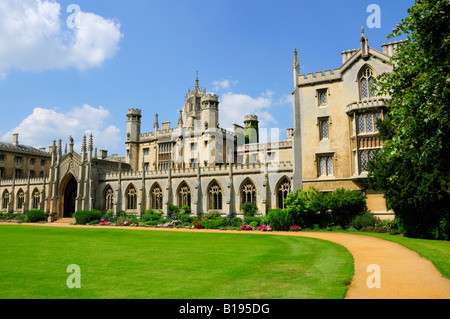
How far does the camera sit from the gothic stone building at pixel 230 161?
84.3 ft

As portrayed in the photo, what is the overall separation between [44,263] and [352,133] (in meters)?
22.9

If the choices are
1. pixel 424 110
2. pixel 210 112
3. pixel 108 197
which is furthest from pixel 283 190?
pixel 108 197

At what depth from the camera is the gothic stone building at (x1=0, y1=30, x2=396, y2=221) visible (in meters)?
25.7

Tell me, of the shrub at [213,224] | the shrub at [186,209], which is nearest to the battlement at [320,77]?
the shrub at [213,224]

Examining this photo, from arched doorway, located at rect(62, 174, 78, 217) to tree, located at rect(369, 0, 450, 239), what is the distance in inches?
1559

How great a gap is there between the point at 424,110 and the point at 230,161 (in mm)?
29916

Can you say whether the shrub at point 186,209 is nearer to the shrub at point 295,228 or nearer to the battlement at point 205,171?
the battlement at point 205,171

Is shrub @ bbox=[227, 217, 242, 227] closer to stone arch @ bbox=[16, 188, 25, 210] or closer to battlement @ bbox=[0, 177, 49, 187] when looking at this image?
battlement @ bbox=[0, 177, 49, 187]

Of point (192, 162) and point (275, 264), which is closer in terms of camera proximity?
point (275, 264)

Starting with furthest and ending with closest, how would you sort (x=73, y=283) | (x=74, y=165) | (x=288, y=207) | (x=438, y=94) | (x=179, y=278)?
(x=74, y=165) → (x=288, y=207) → (x=438, y=94) → (x=179, y=278) → (x=73, y=283)

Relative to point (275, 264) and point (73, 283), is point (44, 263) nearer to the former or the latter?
point (73, 283)

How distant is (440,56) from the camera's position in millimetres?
9281

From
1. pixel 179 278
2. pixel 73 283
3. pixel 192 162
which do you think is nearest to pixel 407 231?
pixel 179 278

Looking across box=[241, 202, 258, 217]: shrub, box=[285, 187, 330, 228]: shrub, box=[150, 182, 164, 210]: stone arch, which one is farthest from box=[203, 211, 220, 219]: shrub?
box=[285, 187, 330, 228]: shrub
